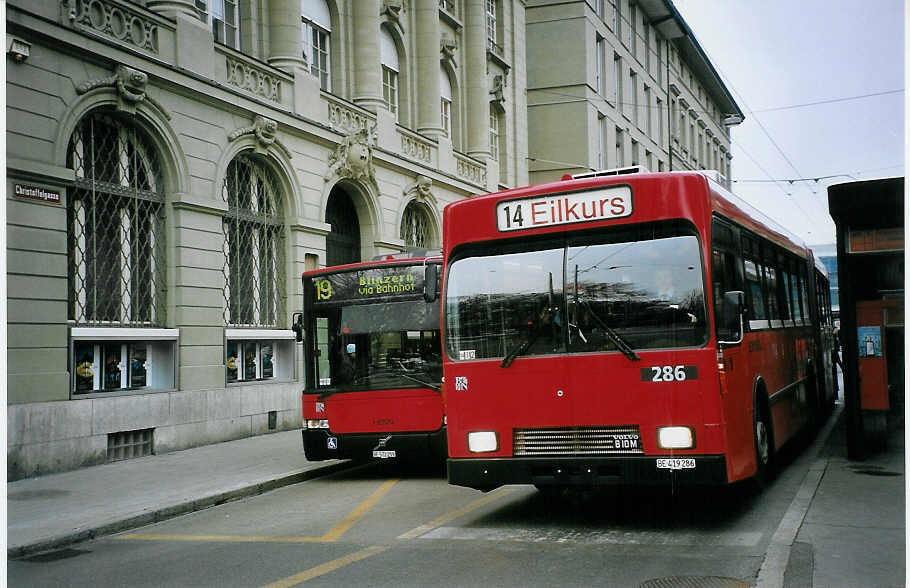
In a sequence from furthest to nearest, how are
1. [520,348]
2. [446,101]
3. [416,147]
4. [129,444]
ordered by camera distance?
1. [446,101]
2. [416,147]
3. [129,444]
4. [520,348]

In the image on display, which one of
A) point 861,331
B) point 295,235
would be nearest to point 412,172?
point 295,235

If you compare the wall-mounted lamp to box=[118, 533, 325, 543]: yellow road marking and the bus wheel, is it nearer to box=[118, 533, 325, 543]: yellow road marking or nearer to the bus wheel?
box=[118, 533, 325, 543]: yellow road marking

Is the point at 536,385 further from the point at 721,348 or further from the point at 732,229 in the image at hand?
the point at 732,229

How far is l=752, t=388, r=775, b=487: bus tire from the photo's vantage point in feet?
30.2

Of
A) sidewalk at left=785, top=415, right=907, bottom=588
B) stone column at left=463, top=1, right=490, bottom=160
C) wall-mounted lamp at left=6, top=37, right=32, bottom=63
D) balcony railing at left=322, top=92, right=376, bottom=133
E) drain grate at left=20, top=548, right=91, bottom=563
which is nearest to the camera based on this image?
sidewalk at left=785, top=415, right=907, bottom=588

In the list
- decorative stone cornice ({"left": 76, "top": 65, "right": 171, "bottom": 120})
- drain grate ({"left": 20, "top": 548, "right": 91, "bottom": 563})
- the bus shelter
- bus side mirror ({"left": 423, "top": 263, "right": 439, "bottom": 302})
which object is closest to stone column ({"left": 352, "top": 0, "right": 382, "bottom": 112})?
decorative stone cornice ({"left": 76, "top": 65, "right": 171, "bottom": 120})

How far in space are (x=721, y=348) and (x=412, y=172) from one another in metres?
18.1

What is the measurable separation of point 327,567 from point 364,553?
1.73ft

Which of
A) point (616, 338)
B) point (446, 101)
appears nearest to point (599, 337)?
point (616, 338)

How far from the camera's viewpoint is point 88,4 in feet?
49.3

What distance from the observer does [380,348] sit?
41.7 ft

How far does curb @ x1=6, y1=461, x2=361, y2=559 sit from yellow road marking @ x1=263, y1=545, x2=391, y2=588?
294cm

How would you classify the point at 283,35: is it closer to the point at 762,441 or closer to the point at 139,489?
the point at 139,489

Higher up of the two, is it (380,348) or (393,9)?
(393,9)
